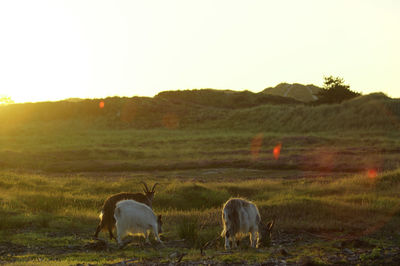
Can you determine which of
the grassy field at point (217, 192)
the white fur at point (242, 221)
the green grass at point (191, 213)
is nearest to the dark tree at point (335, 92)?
the grassy field at point (217, 192)

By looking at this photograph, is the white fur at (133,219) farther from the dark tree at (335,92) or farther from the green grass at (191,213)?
the dark tree at (335,92)

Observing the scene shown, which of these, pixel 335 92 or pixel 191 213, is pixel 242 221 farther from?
pixel 335 92

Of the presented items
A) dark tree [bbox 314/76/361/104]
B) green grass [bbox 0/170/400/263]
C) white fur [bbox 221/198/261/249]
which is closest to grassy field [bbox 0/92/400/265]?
green grass [bbox 0/170/400/263]

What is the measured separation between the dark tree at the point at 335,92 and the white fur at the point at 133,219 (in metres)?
88.6

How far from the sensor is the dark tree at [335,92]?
9831 centimetres

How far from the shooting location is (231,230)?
12992 millimetres

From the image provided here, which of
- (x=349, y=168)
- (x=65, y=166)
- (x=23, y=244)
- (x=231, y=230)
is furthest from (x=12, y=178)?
(x=349, y=168)

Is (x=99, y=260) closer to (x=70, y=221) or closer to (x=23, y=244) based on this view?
(x=23, y=244)

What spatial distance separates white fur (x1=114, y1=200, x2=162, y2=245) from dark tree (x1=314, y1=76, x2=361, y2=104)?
291 ft

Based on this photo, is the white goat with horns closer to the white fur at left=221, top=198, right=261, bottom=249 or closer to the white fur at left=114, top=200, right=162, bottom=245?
the white fur at left=221, top=198, right=261, bottom=249

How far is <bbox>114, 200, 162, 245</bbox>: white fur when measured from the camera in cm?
1352

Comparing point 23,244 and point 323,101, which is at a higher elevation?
point 323,101

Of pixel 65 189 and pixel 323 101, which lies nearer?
pixel 65 189

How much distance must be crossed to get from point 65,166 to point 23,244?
30.3 m
